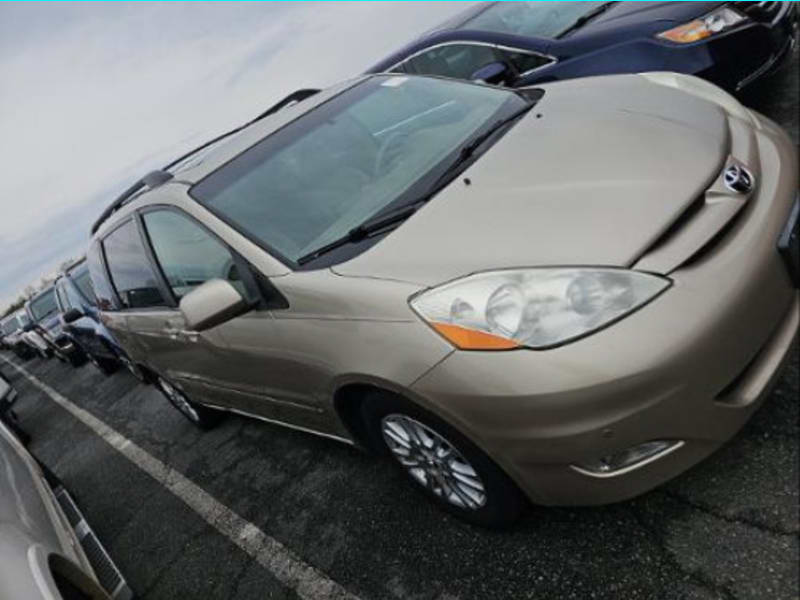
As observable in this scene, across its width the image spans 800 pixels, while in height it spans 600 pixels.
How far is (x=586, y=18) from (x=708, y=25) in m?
1.12

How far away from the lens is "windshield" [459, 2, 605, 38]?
203 inches

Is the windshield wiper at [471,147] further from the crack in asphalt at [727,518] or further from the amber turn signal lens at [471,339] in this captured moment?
the crack in asphalt at [727,518]

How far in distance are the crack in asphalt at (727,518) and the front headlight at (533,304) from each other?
81cm

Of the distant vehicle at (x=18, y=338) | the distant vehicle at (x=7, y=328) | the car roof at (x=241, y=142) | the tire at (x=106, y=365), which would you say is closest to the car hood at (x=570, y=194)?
the car roof at (x=241, y=142)

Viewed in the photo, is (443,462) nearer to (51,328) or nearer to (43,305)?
(51,328)

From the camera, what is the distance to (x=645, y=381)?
5.46 ft

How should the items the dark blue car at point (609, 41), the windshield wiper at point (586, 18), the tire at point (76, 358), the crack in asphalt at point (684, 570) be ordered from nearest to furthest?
the crack in asphalt at point (684, 570) < the dark blue car at point (609, 41) < the windshield wiper at point (586, 18) < the tire at point (76, 358)

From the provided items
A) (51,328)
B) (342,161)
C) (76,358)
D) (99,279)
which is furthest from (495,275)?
(51,328)

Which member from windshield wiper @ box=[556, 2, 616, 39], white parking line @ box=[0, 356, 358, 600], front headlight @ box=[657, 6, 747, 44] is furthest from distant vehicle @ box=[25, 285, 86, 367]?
front headlight @ box=[657, 6, 747, 44]

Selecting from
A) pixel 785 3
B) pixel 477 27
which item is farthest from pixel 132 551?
pixel 785 3

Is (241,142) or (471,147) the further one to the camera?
(241,142)

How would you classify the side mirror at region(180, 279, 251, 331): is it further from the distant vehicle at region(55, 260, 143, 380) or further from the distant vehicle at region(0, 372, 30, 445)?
the distant vehicle at region(0, 372, 30, 445)

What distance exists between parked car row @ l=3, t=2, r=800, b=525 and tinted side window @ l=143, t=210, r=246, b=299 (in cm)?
2

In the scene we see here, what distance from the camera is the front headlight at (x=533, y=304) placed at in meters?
1.74
